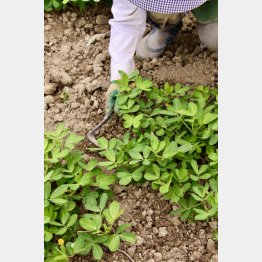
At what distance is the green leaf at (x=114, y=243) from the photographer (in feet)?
5.16

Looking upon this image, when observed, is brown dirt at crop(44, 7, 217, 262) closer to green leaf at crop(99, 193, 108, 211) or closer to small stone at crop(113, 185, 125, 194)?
small stone at crop(113, 185, 125, 194)

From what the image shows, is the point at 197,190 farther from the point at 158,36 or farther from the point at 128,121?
the point at 158,36

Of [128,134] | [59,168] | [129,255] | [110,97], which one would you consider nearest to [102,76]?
[110,97]

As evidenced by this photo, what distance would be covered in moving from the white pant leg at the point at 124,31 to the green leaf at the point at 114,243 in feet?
1.92

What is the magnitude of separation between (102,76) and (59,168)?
1.80 ft

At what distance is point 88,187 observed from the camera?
1.71 metres

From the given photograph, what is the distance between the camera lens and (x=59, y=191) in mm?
1630

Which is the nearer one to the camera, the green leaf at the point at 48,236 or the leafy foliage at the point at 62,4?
the green leaf at the point at 48,236

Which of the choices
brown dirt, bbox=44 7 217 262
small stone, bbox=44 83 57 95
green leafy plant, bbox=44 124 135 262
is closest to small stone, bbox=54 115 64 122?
brown dirt, bbox=44 7 217 262

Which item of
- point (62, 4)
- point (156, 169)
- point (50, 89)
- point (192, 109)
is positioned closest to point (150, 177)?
point (156, 169)

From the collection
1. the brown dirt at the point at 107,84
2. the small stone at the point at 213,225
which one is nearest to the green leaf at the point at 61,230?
the brown dirt at the point at 107,84

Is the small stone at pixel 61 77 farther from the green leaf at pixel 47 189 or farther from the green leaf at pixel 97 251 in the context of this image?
the green leaf at pixel 97 251

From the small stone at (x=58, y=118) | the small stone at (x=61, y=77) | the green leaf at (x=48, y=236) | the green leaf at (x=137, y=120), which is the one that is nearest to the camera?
the green leaf at (x=48, y=236)

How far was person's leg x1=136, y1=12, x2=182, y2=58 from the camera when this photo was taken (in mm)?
2145
